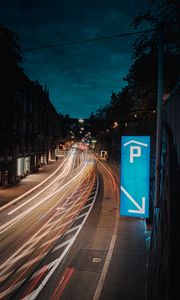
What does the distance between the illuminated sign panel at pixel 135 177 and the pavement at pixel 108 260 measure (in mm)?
4162

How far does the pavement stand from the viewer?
10.2m

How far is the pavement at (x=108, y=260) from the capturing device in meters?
10.2

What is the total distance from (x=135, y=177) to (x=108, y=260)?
665cm

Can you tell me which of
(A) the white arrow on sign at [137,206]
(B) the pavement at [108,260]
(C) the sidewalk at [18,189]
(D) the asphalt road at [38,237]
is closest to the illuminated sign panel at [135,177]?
(A) the white arrow on sign at [137,206]

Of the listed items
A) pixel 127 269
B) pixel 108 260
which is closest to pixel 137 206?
pixel 127 269

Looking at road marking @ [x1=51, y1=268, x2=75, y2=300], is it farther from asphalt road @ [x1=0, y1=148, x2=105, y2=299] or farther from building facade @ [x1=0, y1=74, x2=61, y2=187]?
building facade @ [x1=0, y1=74, x2=61, y2=187]

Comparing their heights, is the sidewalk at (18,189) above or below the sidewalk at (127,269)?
above

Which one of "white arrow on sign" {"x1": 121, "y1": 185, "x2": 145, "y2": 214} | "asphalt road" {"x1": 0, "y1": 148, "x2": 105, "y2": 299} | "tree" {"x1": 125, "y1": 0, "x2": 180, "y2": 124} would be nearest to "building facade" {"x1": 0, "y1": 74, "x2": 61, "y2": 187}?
"asphalt road" {"x1": 0, "y1": 148, "x2": 105, "y2": 299}

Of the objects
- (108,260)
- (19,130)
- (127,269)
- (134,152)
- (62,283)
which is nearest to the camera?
(134,152)

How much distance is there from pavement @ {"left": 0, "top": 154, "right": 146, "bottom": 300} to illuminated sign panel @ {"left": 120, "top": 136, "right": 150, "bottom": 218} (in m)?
4.16

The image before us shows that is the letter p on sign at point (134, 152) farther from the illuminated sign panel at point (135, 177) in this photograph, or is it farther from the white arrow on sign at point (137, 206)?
the white arrow on sign at point (137, 206)

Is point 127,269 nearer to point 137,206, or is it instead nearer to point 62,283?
point 62,283

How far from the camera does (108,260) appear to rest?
12961mm

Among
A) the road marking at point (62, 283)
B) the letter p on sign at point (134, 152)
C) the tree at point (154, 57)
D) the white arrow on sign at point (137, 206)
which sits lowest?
the road marking at point (62, 283)
